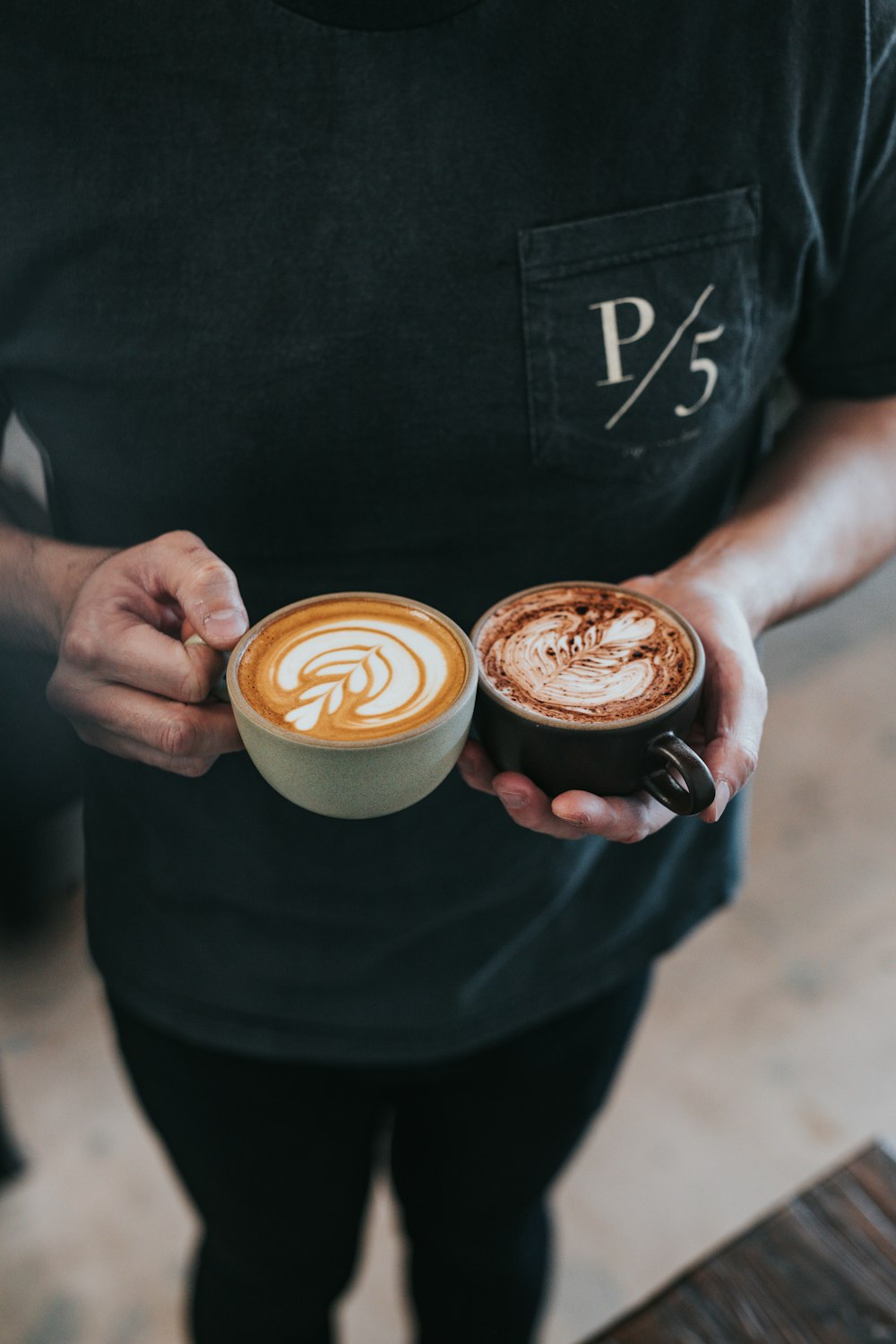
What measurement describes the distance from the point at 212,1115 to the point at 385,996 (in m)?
0.22

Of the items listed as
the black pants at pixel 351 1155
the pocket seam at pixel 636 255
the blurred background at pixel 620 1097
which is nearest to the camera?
the pocket seam at pixel 636 255

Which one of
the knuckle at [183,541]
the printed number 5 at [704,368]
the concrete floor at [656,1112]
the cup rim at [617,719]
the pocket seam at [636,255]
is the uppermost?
the pocket seam at [636,255]

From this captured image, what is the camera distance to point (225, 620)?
68cm

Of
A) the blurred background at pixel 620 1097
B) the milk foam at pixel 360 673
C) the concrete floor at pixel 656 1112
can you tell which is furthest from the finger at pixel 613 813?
the concrete floor at pixel 656 1112

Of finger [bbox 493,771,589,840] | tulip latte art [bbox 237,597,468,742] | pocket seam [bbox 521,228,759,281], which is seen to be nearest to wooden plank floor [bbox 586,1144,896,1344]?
finger [bbox 493,771,589,840]

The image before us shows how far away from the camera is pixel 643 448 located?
85 cm

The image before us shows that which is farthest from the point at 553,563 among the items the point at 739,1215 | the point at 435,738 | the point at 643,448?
the point at 739,1215

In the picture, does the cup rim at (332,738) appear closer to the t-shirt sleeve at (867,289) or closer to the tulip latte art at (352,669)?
the tulip latte art at (352,669)

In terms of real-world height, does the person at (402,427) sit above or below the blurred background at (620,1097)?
above

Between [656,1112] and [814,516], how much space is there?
4.09ft

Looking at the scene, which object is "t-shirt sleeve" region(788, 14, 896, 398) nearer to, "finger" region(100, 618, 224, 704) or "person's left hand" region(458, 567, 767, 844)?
"person's left hand" region(458, 567, 767, 844)

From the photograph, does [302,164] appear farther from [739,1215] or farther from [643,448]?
[739,1215]

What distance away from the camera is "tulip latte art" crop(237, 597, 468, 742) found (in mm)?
701

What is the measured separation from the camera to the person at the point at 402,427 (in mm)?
699
